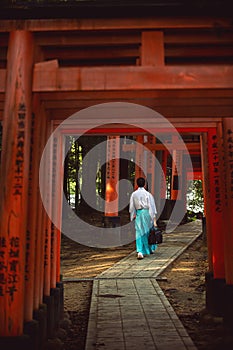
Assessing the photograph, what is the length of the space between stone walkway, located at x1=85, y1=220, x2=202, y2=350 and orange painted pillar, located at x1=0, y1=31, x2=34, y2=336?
4.45 feet

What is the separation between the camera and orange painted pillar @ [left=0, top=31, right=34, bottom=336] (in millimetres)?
3391

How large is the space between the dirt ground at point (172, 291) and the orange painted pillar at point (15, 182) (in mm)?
1619

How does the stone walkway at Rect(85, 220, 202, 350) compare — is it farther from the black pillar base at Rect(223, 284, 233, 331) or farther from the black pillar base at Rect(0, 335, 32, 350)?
the black pillar base at Rect(0, 335, 32, 350)

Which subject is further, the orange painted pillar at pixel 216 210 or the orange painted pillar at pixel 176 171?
the orange painted pillar at pixel 176 171

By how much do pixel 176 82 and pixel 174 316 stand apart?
11.1ft

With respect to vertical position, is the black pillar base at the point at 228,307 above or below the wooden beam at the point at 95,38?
below

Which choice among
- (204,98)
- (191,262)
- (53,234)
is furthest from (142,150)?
(204,98)

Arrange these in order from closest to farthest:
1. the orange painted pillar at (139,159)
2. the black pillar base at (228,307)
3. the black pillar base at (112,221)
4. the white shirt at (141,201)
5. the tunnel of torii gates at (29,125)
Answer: the tunnel of torii gates at (29,125), the black pillar base at (228,307), the white shirt at (141,201), the orange painted pillar at (139,159), the black pillar base at (112,221)

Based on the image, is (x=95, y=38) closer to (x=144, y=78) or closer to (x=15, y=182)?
(x=144, y=78)

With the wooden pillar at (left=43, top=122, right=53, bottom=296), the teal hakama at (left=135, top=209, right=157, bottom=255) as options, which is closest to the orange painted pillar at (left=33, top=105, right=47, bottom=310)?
the wooden pillar at (left=43, top=122, right=53, bottom=296)

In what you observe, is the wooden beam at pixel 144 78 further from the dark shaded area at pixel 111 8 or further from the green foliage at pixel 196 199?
the green foliage at pixel 196 199

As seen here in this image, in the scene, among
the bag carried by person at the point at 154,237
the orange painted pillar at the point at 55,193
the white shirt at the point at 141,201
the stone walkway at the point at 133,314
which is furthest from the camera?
the white shirt at the point at 141,201

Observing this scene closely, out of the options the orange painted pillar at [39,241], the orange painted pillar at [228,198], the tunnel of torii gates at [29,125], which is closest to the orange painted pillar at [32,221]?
the tunnel of torii gates at [29,125]

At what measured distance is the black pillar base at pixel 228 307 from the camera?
4848 mm
